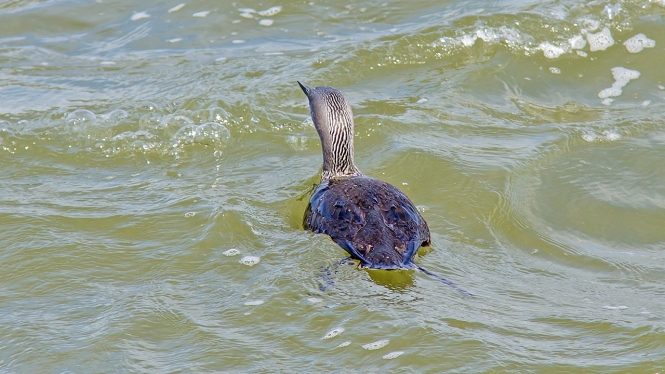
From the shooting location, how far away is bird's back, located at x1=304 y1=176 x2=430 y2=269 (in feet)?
20.6

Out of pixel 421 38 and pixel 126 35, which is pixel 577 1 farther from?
pixel 126 35

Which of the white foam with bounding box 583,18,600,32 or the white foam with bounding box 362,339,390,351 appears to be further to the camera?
the white foam with bounding box 583,18,600,32

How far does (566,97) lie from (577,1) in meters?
2.55

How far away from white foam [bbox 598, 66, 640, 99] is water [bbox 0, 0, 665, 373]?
0.06 m

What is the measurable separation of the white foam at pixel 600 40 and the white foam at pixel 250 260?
6941mm

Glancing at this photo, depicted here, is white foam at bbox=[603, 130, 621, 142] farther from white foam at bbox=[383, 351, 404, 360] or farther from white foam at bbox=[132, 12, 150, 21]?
white foam at bbox=[132, 12, 150, 21]

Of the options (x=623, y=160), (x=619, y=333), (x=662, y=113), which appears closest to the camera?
(x=619, y=333)

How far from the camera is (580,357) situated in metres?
5.07

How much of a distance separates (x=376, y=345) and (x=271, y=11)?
858 centimetres

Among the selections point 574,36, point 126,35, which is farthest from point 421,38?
point 126,35

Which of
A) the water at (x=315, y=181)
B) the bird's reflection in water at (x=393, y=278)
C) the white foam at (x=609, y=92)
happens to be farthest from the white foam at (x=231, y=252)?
the white foam at (x=609, y=92)

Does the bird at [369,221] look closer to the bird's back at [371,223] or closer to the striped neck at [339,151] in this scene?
the bird's back at [371,223]

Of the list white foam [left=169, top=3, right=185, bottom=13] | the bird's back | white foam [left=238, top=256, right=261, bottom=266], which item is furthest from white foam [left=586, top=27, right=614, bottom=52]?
white foam [left=238, top=256, right=261, bottom=266]

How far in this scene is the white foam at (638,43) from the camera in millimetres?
11500
